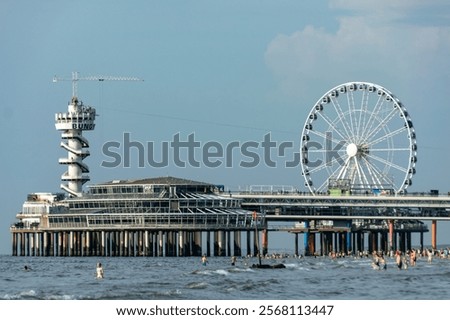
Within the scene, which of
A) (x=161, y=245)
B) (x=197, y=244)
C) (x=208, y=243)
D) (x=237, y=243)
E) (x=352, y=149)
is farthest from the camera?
(x=161, y=245)

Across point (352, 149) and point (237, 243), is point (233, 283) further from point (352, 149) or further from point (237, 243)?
point (237, 243)

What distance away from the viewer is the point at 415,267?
13375 centimetres

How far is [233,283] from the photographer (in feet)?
349

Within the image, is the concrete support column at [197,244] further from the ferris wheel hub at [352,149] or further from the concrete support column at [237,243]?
the ferris wheel hub at [352,149]

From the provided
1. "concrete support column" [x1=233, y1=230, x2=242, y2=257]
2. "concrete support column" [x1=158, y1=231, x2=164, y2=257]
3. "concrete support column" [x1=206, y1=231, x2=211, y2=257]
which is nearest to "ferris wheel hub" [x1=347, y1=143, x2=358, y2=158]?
"concrete support column" [x1=233, y1=230, x2=242, y2=257]

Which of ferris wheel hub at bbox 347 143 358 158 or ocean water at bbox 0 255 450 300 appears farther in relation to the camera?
ferris wheel hub at bbox 347 143 358 158

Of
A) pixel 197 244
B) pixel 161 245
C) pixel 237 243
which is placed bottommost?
pixel 161 245

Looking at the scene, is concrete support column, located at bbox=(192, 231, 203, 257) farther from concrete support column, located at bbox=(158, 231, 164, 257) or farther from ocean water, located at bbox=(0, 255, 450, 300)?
ocean water, located at bbox=(0, 255, 450, 300)

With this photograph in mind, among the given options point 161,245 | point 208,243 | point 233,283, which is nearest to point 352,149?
point 208,243

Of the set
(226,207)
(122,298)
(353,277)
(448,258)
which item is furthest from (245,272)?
(226,207)

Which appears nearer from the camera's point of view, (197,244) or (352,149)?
(352,149)

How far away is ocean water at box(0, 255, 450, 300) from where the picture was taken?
309 feet

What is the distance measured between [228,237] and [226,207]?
5.21 metres

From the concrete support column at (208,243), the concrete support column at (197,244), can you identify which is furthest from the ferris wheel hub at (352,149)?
the concrete support column at (197,244)
